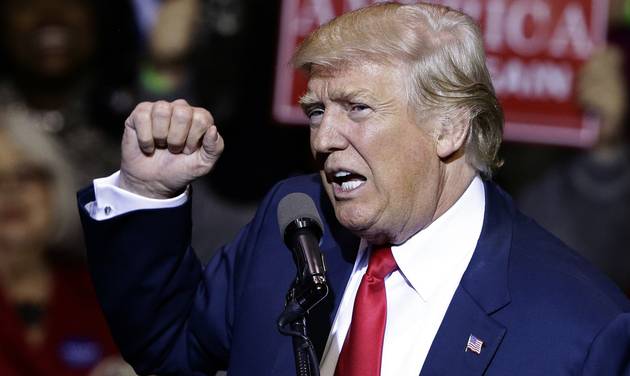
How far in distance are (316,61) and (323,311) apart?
566 mm

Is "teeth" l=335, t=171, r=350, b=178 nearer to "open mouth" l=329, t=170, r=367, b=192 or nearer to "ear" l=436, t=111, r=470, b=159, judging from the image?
"open mouth" l=329, t=170, r=367, b=192

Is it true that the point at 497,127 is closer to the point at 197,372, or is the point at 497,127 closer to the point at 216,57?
the point at 197,372

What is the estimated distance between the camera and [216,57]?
464 cm

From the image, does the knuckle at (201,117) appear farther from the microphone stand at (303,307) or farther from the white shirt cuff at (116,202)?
the microphone stand at (303,307)

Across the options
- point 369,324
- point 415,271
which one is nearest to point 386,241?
point 415,271

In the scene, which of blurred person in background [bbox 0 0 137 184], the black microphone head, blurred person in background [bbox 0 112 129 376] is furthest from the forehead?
blurred person in background [bbox 0 0 137 184]

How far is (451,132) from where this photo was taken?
258 cm

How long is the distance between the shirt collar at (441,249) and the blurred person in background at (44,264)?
1.94m

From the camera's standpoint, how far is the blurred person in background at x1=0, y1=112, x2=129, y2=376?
4.26 metres

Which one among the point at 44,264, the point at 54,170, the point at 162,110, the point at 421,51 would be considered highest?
the point at 421,51

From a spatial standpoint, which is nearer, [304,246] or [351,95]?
[304,246]

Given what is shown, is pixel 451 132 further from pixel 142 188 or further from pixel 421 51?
pixel 142 188

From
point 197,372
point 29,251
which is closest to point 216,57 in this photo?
point 29,251

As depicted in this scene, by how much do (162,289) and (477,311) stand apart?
0.71 metres
